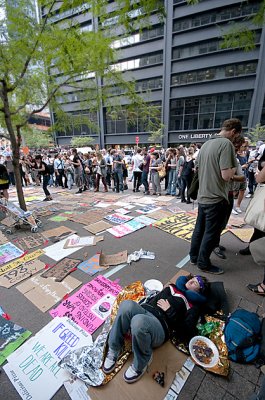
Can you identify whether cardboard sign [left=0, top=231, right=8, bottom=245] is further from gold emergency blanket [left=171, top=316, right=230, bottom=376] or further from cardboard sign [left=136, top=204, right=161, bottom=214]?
gold emergency blanket [left=171, top=316, right=230, bottom=376]

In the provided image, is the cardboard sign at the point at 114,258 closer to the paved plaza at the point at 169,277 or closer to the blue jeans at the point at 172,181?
the paved plaza at the point at 169,277

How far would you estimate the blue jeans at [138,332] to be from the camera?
153 cm

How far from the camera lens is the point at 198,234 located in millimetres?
2840

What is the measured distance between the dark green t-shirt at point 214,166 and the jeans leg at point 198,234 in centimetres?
23

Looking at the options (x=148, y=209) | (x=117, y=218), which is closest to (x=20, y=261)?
(x=117, y=218)

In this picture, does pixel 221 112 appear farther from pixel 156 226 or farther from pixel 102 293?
pixel 102 293

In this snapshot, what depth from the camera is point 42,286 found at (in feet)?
8.72

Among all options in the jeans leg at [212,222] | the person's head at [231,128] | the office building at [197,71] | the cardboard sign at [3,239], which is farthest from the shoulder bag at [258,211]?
the office building at [197,71]

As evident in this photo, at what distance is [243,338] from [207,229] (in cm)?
125

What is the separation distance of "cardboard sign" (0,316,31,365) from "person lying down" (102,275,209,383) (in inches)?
36.6

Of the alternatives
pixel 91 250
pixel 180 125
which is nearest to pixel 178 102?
pixel 180 125

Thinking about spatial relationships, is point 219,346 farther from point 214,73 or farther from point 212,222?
point 214,73

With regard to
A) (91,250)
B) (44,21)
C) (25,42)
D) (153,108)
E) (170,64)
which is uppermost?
(170,64)

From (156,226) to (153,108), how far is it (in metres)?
2.91
